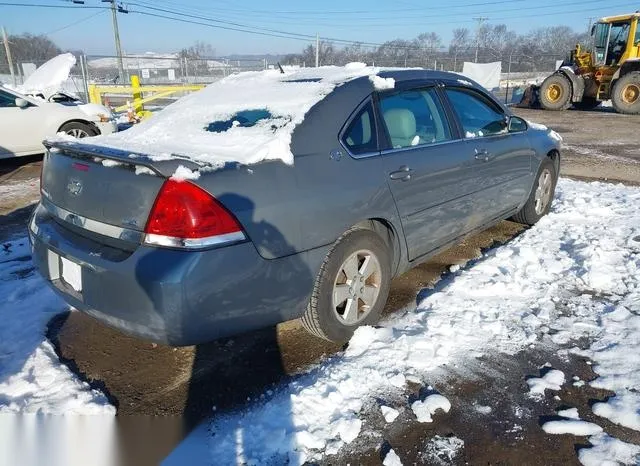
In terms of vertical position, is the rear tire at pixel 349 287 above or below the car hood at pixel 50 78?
below

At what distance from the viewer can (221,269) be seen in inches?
91.3

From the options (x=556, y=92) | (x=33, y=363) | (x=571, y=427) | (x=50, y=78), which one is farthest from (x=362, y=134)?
(x=556, y=92)

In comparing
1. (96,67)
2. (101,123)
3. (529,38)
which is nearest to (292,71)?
(101,123)

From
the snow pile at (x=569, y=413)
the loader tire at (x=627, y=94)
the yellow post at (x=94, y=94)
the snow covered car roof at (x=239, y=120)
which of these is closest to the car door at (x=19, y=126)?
the yellow post at (x=94, y=94)

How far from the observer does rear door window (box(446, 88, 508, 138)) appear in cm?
392

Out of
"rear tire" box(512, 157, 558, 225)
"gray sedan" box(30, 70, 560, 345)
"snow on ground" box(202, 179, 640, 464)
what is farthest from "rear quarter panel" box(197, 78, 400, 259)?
"rear tire" box(512, 157, 558, 225)

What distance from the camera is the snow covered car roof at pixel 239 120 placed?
8.63ft

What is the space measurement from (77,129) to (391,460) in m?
9.07

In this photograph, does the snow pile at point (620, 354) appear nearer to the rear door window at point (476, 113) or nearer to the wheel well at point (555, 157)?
the rear door window at point (476, 113)

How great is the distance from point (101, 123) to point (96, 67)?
18.6 m

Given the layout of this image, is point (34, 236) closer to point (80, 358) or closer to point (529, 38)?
point (80, 358)

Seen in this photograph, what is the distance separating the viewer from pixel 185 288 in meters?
2.24

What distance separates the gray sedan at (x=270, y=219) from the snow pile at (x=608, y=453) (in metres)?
1.37

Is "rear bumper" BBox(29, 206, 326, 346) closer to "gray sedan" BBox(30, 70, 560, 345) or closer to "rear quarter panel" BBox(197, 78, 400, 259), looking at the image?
"gray sedan" BBox(30, 70, 560, 345)
